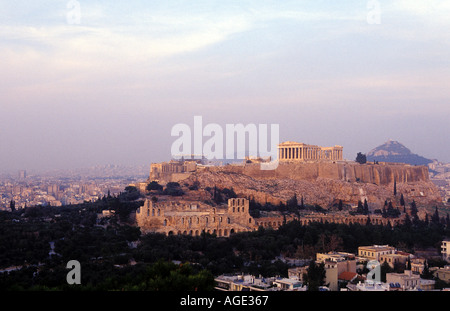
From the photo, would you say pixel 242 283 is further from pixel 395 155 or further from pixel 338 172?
pixel 395 155

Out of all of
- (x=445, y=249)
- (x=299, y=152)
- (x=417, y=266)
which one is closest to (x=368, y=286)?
(x=417, y=266)

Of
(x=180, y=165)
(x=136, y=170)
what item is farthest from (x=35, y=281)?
(x=136, y=170)

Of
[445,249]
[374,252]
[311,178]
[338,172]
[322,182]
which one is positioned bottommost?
[445,249]

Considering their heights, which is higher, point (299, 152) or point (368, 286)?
point (299, 152)

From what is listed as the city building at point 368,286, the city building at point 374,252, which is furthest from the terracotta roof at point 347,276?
the city building at point 374,252

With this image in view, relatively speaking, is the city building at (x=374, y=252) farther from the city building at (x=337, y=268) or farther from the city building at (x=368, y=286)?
the city building at (x=368, y=286)
